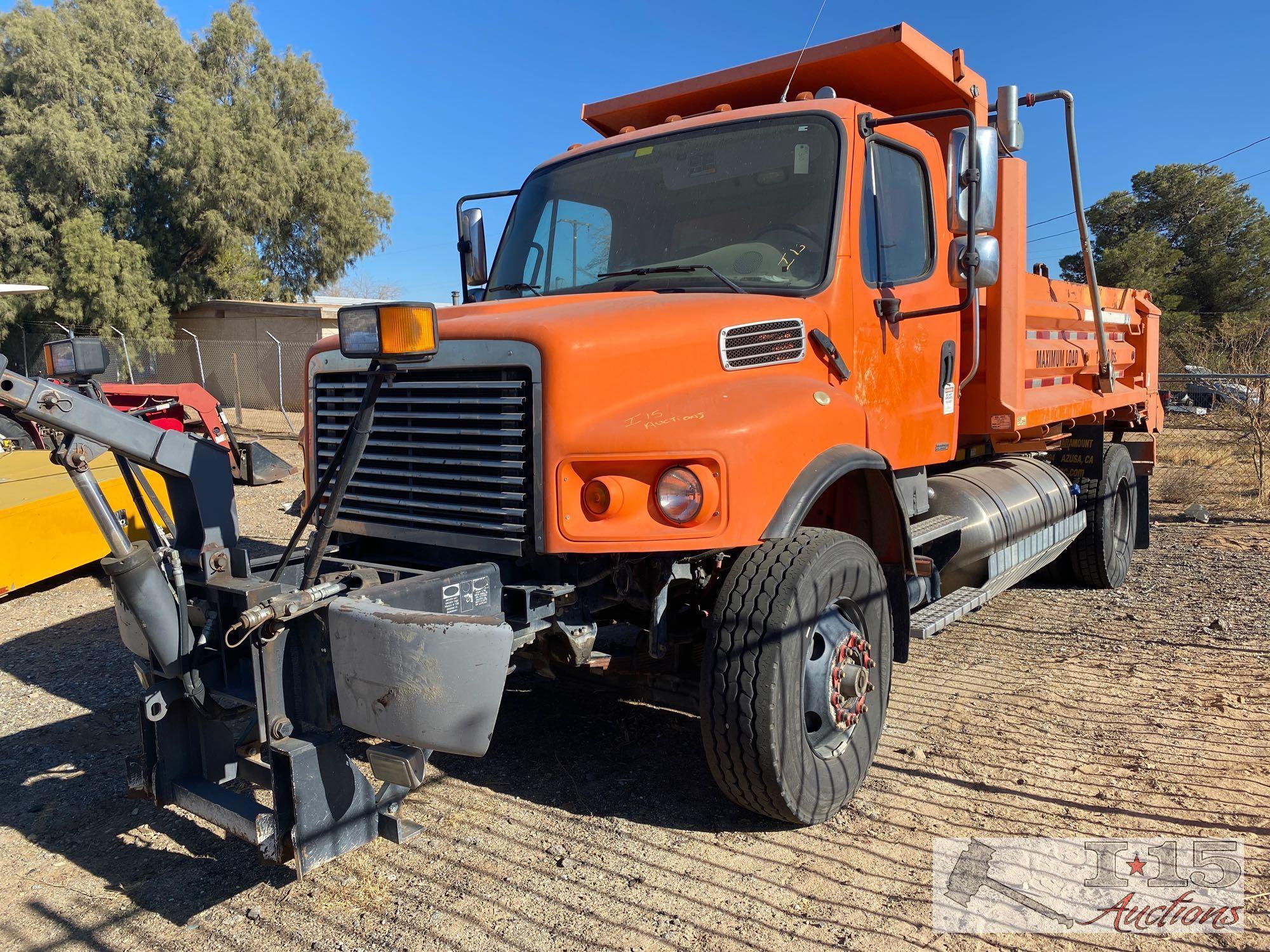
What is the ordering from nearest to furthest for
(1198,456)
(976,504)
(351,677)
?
(351,677), (976,504), (1198,456)

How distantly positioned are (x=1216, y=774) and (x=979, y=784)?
1.05 meters

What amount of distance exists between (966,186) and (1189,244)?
101ft

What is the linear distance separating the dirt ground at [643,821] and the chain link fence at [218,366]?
1841 centimetres

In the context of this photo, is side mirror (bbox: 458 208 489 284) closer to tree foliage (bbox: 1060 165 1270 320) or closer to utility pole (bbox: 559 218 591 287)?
utility pole (bbox: 559 218 591 287)

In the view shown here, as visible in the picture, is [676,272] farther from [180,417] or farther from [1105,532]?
[180,417]

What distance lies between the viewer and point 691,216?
427cm

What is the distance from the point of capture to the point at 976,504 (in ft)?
18.0

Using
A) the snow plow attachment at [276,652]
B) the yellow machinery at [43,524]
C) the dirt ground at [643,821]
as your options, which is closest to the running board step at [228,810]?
the snow plow attachment at [276,652]

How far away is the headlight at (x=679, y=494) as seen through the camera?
120 inches

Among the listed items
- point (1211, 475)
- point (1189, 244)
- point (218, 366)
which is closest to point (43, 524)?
point (1211, 475)

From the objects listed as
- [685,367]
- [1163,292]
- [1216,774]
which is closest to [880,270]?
[685,367]

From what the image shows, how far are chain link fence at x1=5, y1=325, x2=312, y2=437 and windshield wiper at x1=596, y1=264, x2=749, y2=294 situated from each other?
738 inches

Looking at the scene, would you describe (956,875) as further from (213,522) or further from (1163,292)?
(1163,292)

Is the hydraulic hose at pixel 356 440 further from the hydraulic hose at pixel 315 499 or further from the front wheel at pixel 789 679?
the front wheel at pixel 789 679
